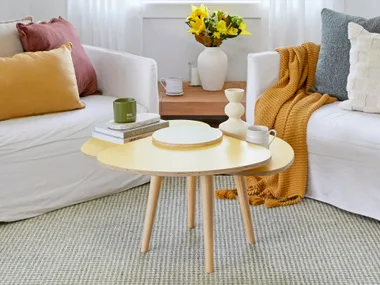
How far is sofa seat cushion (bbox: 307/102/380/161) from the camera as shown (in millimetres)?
2695

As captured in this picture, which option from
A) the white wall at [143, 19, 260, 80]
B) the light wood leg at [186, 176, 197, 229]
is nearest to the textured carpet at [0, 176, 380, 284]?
the light wood leg at [186, 176, 197, 229]

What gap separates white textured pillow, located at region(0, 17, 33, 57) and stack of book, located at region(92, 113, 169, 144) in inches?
32.2

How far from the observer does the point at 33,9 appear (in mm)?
3918

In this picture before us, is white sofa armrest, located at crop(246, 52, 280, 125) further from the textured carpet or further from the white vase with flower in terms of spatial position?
the textured carpet

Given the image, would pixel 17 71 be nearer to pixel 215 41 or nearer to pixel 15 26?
pixel 15 26

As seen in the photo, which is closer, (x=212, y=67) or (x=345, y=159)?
(x=345, y=159)

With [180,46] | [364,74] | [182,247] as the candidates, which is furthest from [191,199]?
[180,46]

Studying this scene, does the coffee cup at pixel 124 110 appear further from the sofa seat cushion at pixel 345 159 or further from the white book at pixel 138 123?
the sofa seat cushion at pixel 345 159

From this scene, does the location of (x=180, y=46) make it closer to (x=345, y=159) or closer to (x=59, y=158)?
(x=59, y=158)

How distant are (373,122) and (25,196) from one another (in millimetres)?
1523

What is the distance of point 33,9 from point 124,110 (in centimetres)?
175

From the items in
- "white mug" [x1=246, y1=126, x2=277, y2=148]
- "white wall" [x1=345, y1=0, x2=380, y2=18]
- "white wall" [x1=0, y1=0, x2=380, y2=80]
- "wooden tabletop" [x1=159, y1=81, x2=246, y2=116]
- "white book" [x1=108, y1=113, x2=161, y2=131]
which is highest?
"white wall" [x1=345, y1=0, x2=380, y2=18]

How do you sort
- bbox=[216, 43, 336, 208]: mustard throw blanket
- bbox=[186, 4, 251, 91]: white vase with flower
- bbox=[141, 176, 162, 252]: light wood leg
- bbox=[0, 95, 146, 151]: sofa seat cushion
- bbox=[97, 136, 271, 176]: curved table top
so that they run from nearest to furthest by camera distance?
bbox=[97, 136, 271, 176]: curved table top < bbox=[141, 176, 162, 252]: light wood leg < bbox=[0, 95, 146, 151]: sofa seat cushion < bbox=[216, 43, 336, 208]: mustard throw blanket < bbox=[186, 4, 251, 91]: white vase with flower

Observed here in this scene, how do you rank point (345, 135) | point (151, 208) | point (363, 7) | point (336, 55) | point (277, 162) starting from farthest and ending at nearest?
point (363, 7) → point (336, 55) → point (345, 135) → point (151, 208) → point (277, 162)
